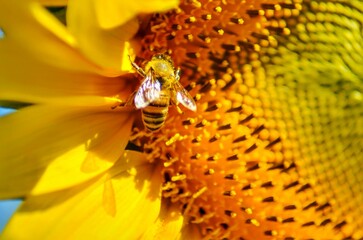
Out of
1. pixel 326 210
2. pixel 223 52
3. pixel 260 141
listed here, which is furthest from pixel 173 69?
pixel 326 210

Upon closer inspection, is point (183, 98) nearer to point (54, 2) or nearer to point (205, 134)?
point (205, 134)

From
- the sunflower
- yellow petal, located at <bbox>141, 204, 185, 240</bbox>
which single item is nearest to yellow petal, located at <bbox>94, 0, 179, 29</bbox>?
the sunflower

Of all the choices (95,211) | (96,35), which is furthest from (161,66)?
(95,211)

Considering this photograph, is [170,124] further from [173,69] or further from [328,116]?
[328,116]

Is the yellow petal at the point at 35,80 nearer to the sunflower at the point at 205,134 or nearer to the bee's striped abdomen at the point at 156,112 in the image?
the sunflower at the point at 205,134

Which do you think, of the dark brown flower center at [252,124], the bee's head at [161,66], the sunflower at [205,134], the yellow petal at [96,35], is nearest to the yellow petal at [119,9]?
the yellow petal at [96,35]

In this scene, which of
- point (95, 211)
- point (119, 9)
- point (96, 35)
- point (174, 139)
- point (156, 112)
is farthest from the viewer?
point (174, 139)

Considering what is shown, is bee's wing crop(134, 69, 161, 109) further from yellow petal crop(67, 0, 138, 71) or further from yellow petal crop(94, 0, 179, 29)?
yellow petal crop(94, 0, 179, 29)
